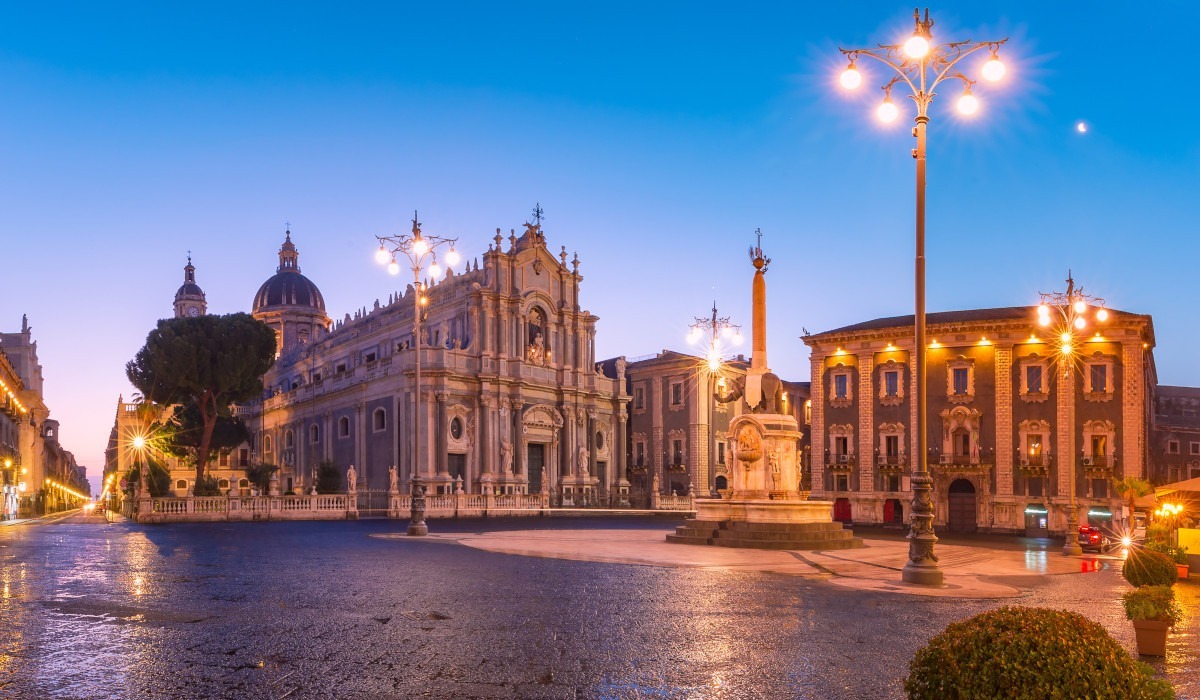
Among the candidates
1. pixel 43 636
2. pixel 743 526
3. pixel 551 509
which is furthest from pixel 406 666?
pixel 551 509

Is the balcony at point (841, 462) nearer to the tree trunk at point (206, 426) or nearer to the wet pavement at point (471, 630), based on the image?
the tree trunk at point (206, 426)

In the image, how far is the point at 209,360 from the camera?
2223 inches

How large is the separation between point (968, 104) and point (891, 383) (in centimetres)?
4088

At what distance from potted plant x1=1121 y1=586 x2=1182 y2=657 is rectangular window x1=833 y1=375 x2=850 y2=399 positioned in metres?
48.3

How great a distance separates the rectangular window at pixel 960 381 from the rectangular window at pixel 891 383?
10.3ft

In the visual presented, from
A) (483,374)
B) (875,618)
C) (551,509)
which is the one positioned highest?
(483,374)

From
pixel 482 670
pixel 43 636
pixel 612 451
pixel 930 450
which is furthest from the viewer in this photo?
pixel 612 451

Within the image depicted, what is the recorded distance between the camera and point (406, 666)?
28.1 feet

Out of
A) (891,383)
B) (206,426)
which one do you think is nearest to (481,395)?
(206,426)

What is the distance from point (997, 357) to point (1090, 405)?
5.15 m

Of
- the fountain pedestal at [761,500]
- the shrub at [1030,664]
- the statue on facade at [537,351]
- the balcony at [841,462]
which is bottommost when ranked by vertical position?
the balcony at [841,462]

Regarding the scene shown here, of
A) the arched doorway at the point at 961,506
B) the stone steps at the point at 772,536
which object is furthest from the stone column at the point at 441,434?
the stone steps at the point at 772,536

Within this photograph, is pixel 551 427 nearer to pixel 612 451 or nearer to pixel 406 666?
pixel 612 451

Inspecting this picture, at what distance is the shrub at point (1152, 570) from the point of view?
1219cm
